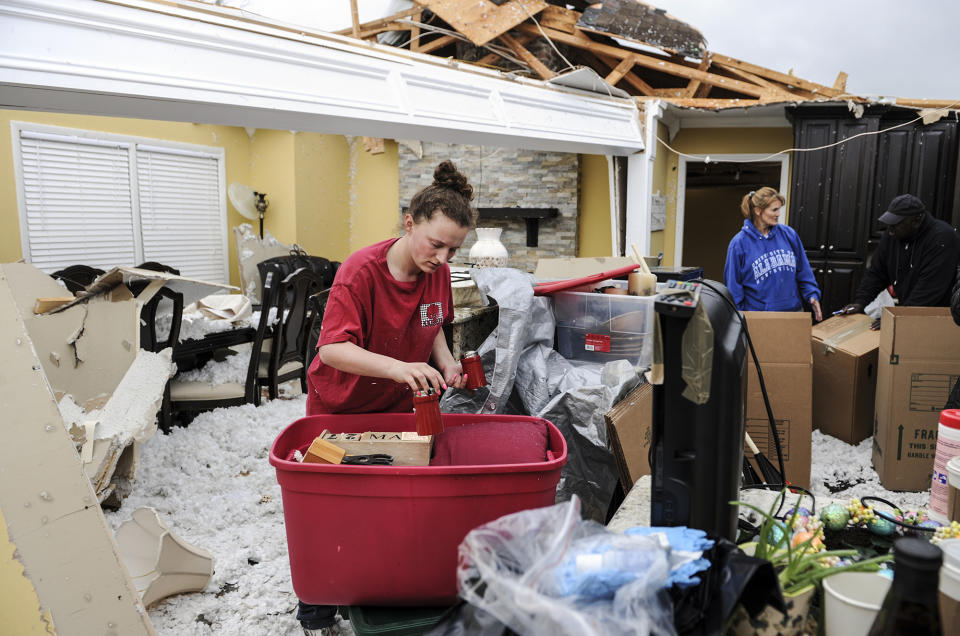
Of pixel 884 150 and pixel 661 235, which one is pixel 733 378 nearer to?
pixel 884 150

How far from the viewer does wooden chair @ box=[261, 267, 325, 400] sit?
3.91 meters

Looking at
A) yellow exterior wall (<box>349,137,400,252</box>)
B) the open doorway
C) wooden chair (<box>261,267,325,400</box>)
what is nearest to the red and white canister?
wooden chair (<box>261,267,325,400</box>)

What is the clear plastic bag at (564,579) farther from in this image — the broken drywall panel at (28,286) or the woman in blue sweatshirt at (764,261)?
the woman in blue sweatshirt at (764,261)

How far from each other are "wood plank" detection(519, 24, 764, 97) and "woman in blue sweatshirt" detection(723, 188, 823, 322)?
2310mm

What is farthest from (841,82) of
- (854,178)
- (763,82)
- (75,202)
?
(75,202)

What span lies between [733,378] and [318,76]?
3395mm

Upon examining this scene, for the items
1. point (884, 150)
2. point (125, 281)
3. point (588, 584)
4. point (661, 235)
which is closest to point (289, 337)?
point (125, 281)

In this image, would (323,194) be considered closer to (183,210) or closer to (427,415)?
(183,210)

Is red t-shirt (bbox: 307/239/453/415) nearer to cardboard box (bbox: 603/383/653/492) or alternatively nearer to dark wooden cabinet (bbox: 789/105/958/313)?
cardboard box (bbox: 603/383/653/492)

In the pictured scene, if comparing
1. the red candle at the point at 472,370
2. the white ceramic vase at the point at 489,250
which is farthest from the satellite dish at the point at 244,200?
the red candle at the point at 472,370

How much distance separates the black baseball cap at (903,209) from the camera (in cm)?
365

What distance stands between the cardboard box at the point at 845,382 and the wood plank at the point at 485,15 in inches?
161

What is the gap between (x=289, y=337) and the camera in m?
4.18

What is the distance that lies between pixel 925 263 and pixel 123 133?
7.09 meters
